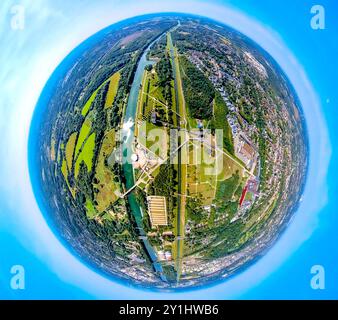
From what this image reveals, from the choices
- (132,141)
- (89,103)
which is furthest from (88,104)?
(132,141)

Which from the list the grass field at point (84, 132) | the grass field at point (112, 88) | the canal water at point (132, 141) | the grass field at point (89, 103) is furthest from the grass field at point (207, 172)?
the grass field at point (89, 103)

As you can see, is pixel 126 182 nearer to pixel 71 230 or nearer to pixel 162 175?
pixel 162 175

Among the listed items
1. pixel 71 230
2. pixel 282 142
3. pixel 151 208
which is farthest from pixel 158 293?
pixel 282 142

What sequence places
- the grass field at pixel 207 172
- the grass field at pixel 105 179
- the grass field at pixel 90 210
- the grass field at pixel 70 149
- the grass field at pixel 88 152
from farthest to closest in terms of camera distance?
1. the grass field at pixel 70 149
2. the grass field at pixel 90 210
3. the grass field at pixel 88 152
4. the grass field at pixel 105 179
5. the grass field at pixel 207 172

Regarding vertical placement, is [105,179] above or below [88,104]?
below

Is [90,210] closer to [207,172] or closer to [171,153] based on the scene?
[171,153]

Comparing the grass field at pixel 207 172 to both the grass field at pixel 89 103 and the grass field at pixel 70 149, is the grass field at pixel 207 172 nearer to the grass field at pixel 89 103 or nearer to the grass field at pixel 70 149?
the grass field at pixel 89 103
